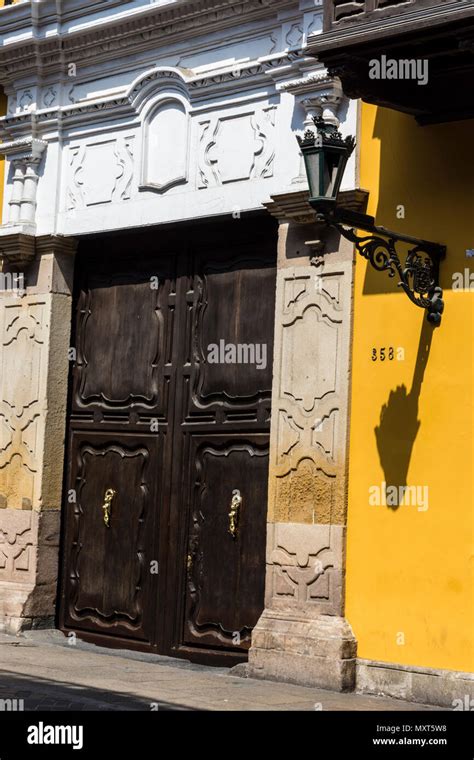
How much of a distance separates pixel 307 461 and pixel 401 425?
34.2 inches

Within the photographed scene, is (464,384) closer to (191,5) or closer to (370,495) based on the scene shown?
(370,495)

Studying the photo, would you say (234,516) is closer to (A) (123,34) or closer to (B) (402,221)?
(B) (402,221)

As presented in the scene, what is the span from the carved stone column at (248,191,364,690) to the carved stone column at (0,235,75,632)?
2686 mm

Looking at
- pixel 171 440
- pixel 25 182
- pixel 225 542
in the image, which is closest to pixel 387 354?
pixel 225 542

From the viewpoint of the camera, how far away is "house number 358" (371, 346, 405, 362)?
9891 mm

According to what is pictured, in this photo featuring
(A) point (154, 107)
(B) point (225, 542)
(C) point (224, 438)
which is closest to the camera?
(B) point (225, 542)

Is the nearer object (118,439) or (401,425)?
(401,425)

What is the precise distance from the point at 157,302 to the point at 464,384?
3440 mm

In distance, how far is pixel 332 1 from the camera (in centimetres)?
941

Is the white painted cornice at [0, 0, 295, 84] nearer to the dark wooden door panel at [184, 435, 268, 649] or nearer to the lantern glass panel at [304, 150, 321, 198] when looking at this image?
the lantern glass panel at [304, 150, 321, 198]

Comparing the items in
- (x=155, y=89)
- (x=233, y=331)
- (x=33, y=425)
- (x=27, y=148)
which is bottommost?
(x=33, y=425)

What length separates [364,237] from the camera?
968 cm

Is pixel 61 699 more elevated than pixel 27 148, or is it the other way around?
pixel 27 148

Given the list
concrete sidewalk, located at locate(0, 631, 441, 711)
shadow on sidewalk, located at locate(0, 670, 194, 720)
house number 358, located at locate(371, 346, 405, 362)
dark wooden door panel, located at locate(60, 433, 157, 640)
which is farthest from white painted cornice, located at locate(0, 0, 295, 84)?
shadow on sidewalk, located at locate(0, 670, 194, 720)
